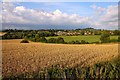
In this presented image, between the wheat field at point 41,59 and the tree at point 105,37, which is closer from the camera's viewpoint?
the wheat field at point 41,59

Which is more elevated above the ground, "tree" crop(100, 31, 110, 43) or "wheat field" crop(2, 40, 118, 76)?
"tree" crop(100, 31, 110, 43)

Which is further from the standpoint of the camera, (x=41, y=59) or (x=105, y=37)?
(x=105, y=37)

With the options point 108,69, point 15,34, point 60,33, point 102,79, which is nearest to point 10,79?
point 102,79

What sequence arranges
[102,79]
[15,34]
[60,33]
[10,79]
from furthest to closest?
[60,33], [15,34], [102,79], [10,79]

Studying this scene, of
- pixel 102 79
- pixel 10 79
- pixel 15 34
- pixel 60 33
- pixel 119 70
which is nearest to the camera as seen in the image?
pixel 10 79

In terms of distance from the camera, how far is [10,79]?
36.1 feet

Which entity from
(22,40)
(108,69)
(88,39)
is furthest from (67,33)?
(108,69)

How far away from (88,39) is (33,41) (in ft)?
30.7

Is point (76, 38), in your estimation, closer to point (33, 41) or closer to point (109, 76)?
point (33, 41)

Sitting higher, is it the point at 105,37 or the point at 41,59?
the point at 105,37

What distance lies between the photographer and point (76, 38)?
43.6m

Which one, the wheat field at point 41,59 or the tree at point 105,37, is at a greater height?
the tree at point 105,37

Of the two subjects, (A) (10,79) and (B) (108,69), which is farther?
(B) (108,69)

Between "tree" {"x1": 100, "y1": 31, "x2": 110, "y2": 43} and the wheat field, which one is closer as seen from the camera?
the wheat field
